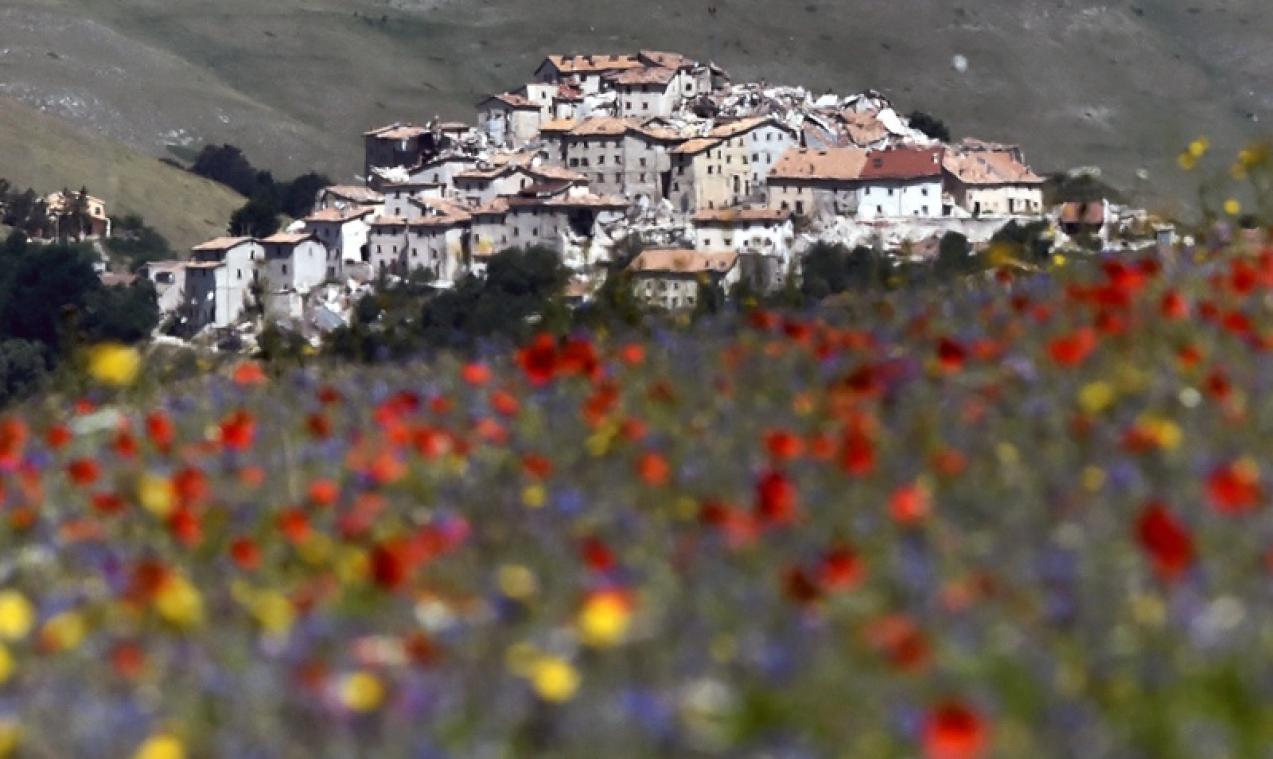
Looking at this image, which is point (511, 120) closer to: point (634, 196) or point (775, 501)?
point (634, 196)

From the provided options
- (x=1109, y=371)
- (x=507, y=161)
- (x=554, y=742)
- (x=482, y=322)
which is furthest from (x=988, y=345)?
(x=507, y=161)

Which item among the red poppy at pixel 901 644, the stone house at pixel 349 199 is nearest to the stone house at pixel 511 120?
the stone house at pixel 349 199

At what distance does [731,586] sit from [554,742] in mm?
875

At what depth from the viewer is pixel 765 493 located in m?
5.48

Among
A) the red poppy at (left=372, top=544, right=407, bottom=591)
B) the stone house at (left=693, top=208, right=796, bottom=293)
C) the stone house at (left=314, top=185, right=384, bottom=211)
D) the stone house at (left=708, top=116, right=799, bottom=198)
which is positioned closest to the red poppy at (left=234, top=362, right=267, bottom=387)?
the red poppy at (left=372, top=544, right=407, bottom=591)

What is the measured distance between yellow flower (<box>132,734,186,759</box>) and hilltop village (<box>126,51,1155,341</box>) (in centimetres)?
7521

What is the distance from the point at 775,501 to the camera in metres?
5.45

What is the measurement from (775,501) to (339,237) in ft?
291

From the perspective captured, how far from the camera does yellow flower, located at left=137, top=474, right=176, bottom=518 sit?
6.52 metres

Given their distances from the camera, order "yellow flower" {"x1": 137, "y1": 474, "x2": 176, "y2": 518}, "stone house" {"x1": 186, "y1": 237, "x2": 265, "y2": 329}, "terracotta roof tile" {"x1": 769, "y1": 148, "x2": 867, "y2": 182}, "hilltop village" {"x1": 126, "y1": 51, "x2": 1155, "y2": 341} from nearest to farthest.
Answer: "yellow flower" {"x1": 137, "y1": 474, "x2": 176, "y2": 518} < "hilltop village" {"x1": 126, "y1": 51, "x2": 1155, "y2": 341} < "terracotta roof tile" {"x1": 769, "y1": 148, "x2": 867, "y2": 182} < "stone house" {"x1": 186, "y1": 237, "x2": 265, "y2": 329}

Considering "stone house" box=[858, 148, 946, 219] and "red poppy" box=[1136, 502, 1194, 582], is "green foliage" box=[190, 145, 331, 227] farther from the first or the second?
"red poppy" box=[1136, 502, 1194, 582]

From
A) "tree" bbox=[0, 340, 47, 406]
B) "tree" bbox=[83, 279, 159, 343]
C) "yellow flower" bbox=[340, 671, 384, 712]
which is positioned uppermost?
"yellow flower" bbox=[340, 671, 384, 712]

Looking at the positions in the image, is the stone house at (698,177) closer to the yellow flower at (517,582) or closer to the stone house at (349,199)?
the stone house at (349,199)

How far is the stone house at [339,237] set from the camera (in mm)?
93188
